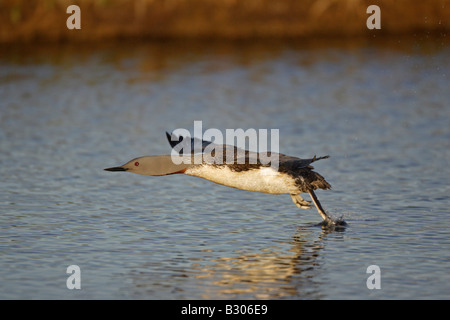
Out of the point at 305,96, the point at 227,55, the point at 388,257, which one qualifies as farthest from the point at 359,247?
the point at 227,55

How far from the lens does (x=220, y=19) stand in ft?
107

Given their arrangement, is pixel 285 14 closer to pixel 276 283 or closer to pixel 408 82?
pixel 408 82

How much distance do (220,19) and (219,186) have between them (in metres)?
18.9

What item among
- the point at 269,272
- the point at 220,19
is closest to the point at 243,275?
the point at 269,272

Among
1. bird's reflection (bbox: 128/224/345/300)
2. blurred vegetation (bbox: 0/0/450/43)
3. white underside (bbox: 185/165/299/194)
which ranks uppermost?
blurred vegetation (bbox: 0/0/450/43)

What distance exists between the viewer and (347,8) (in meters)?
32.2

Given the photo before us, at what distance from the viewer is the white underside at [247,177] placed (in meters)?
11.2

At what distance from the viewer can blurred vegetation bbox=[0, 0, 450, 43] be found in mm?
31359

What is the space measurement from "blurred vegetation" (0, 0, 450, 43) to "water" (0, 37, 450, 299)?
2.56m

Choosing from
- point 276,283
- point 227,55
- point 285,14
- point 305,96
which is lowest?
point 276,283

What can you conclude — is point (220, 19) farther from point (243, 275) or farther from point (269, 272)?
point (243, 275)

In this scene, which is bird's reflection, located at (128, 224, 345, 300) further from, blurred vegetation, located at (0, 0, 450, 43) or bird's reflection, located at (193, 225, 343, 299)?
blurred vegetation, located at (0, 0, 450, 43)

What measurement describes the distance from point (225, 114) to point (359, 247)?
1079 centimetres

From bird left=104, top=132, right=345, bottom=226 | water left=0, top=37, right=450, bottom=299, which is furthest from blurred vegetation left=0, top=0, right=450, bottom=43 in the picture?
bird left=104, top=132, right=345, bottom=226
